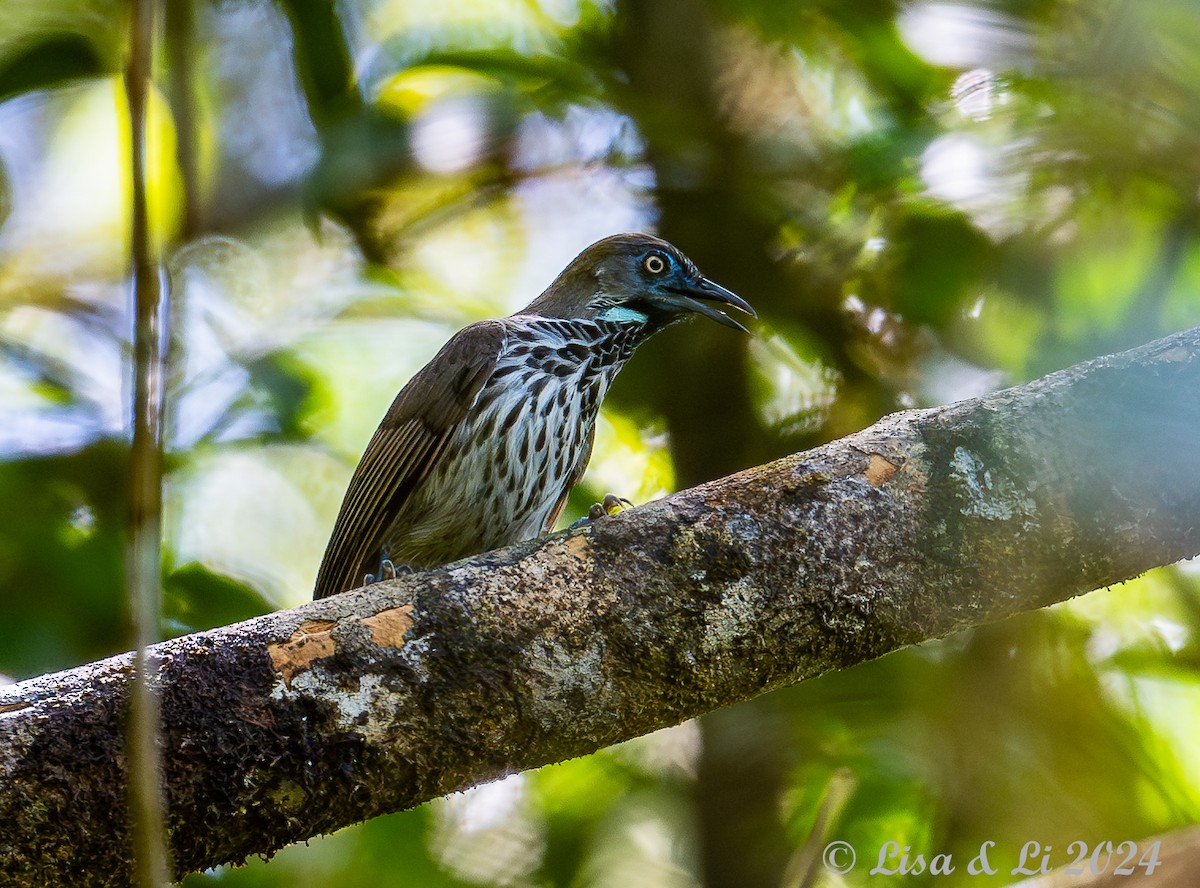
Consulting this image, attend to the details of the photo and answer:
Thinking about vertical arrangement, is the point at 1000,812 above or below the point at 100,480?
below

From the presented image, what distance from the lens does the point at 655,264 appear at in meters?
4.44

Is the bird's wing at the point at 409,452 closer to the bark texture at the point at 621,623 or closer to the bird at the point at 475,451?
the bird at the point at 475,451

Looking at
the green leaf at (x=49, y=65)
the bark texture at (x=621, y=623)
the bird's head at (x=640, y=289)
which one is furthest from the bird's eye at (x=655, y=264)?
the green leaf at (x=49, y=65)

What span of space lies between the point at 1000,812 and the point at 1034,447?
2.05 meters

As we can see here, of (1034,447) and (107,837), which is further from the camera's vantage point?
(1034,447)

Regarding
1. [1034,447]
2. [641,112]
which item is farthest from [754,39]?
[1034,447]

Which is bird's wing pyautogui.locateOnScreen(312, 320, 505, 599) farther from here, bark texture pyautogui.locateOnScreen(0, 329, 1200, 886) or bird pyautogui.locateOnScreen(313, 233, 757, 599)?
bark texture pyautogui.locateOnScreen(0, 329, 1200, 886)

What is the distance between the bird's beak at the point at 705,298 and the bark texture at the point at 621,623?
1591 mm

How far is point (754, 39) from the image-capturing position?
518 centimetres

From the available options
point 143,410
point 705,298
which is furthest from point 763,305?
point 143,410

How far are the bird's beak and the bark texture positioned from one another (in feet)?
5.22

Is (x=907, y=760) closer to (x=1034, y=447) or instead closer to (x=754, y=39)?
(x=1034, y=447)

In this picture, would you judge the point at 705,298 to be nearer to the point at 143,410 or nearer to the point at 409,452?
the point at 409,452

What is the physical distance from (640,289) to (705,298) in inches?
9.5
